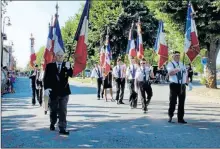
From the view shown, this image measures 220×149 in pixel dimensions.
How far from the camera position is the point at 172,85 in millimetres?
11664

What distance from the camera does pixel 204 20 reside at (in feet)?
77.8

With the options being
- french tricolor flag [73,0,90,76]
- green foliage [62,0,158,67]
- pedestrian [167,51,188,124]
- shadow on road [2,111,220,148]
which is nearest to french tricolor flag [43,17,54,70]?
shadow on road [2,111,220,148]

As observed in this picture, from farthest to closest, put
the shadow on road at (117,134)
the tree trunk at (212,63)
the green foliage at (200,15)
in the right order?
the tree trunk at (212,63), the green foliage at (200,15), the shadow on road at (117,134)

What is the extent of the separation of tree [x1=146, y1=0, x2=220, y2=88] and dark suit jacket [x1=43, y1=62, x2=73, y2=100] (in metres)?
14.5

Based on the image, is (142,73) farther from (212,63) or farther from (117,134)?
(212,63)

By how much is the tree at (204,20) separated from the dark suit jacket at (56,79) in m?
14.5

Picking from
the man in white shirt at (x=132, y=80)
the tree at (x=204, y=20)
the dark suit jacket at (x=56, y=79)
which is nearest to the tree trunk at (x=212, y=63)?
the tree at (x=204, y=20)

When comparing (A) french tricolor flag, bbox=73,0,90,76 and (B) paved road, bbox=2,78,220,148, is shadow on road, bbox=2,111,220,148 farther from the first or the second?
(A) french tricolor flag, bbox=73,0,90,76

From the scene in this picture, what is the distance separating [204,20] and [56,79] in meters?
16.1

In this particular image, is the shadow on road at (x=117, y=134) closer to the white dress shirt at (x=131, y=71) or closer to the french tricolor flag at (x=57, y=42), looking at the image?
the french tricolor flag at (x=57, y=42)

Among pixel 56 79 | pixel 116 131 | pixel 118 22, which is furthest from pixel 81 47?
pixel 118 22

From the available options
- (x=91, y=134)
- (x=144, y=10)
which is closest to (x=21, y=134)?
(x=91, y=134)

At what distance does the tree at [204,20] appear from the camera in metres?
23.5

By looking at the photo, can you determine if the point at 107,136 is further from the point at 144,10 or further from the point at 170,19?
the point at 144,10
